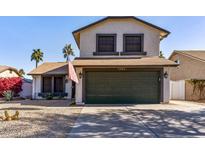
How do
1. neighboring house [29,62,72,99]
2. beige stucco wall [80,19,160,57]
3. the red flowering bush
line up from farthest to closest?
the red flowering bush
neighboring house [29,62,72,99]
beige stucco wall [80,19,160,57]

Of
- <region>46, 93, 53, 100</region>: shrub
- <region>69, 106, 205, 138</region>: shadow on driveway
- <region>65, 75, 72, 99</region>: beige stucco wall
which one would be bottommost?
<region>46, 93, 53, 100</region>: shrub

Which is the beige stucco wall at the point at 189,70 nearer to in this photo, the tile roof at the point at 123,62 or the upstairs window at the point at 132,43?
the tile roof at the point at 123,62

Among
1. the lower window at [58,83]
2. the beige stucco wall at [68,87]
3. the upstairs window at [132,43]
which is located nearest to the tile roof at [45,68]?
the lower window at [58,83]

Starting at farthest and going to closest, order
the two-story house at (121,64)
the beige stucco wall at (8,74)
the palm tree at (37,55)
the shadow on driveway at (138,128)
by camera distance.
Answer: the palm tree at (37,55) < the beige stucco wall at (8,74) < the two-story house at (121,64) < the shadow on driveway at (138,128)

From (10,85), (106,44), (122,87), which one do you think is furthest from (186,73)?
(10,85)

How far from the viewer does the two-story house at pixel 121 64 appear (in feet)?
51.1

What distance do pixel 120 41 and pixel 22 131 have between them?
11665 millimetres

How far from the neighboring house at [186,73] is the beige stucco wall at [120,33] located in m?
4.46

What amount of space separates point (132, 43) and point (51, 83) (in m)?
9.89

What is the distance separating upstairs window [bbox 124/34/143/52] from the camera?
673 inches

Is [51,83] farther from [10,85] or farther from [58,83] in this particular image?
[10,85]

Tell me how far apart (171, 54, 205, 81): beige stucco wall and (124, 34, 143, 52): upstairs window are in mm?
11875

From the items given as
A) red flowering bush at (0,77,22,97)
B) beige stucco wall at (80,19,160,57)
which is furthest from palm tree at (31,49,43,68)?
beige stucco wall at (80,19,160,57)

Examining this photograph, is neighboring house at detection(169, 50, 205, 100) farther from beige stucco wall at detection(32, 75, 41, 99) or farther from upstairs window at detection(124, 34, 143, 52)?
beige stucco wall at detection(32, 75, 41, 99)
